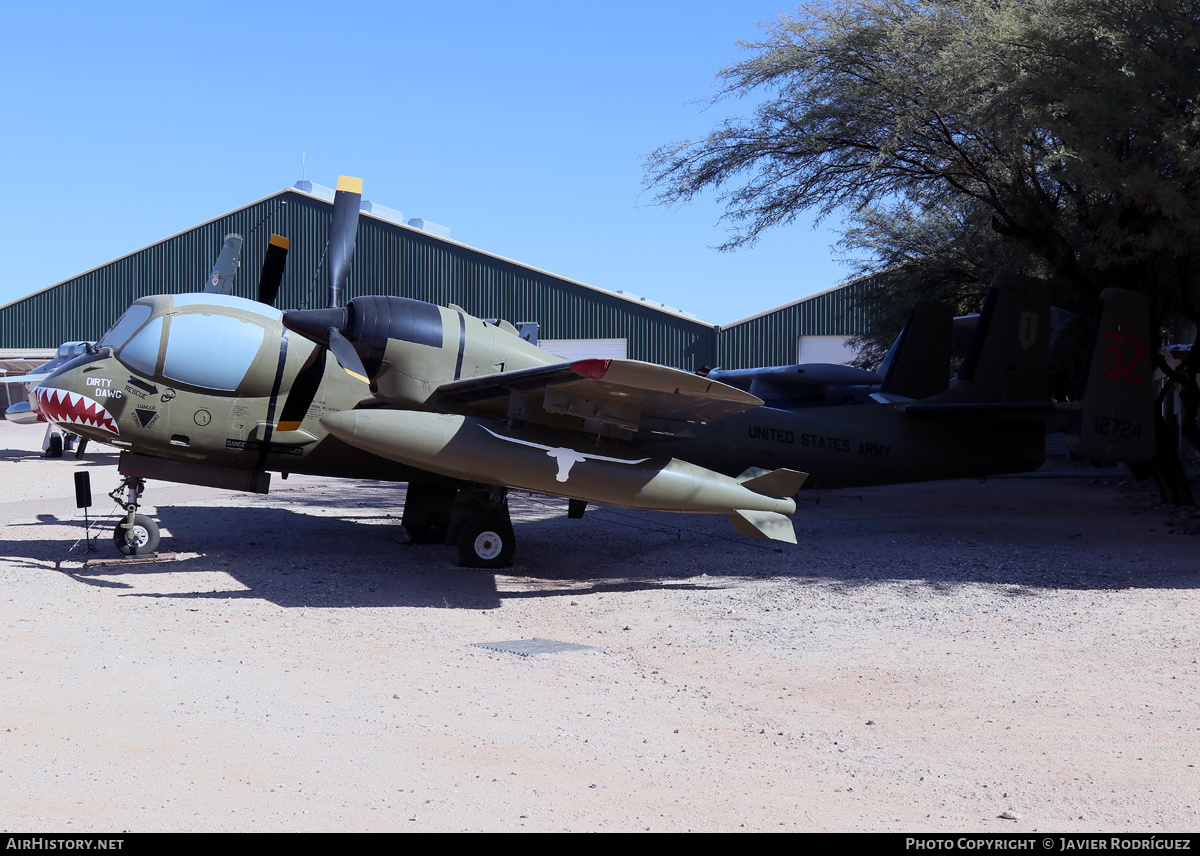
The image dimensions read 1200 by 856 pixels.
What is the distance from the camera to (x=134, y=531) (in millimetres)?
10844

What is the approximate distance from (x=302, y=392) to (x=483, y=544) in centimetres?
278

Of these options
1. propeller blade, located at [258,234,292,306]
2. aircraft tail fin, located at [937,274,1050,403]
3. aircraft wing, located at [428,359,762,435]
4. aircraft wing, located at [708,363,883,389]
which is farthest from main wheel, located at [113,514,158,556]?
aircraft wing, located at [708,363,883,389]

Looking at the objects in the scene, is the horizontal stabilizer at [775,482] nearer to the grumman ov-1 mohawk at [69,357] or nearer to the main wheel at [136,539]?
the main wheel at [136,539]

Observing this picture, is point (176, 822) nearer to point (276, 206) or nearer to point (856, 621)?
point (856, 621)

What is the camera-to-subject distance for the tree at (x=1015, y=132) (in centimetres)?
1146

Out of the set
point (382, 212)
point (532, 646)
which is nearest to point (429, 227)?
point (382, 212)

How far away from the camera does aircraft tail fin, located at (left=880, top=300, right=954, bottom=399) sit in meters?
15.6

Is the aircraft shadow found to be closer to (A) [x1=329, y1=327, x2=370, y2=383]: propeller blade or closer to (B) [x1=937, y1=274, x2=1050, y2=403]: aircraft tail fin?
(B) [x1=937, y1=274, x2=1050, y2=403]: aircraft tail fin

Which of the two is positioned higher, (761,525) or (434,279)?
(434,279)

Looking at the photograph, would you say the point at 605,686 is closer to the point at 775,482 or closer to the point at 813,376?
the point at 775,482

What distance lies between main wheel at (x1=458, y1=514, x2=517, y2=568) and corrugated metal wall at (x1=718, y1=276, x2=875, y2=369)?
31.6 m

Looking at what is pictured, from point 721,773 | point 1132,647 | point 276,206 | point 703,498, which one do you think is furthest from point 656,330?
point 721,773

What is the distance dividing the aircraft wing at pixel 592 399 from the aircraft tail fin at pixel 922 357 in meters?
6.20
